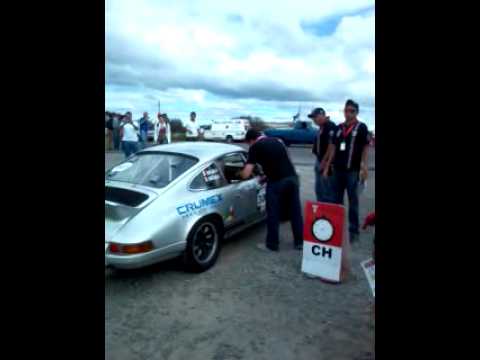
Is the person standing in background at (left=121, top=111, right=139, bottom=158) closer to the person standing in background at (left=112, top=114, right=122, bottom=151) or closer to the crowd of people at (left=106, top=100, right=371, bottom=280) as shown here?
the person standing in background at (left=112, top=114, right=122, bottom=151)

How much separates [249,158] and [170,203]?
1.39 metres

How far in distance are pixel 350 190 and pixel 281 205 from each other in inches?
41.0

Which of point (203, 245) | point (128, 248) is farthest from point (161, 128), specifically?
point (128, 248)

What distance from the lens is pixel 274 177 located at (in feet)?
14.9

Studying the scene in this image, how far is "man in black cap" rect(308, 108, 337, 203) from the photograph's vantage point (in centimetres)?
548

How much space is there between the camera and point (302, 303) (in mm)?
3334

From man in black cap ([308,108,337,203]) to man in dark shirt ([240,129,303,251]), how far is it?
1047 millimetres

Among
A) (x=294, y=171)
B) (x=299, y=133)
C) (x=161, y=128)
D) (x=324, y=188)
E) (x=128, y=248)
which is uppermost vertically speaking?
(x=299, y=133)

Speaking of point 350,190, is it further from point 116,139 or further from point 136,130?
point 116,139

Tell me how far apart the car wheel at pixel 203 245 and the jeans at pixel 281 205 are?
0.77 m
